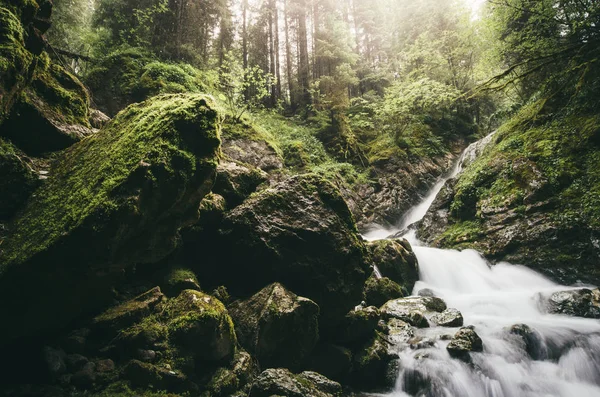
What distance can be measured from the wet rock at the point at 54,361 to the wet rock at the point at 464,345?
6.44m

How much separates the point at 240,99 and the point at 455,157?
14386 millimetres

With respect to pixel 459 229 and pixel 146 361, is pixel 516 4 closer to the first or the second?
pixel 459 229

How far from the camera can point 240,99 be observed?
14.0 metres

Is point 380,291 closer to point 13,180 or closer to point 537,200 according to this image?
point 537,200

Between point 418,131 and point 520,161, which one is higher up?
point 418,131

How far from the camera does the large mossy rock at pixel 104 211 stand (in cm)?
321

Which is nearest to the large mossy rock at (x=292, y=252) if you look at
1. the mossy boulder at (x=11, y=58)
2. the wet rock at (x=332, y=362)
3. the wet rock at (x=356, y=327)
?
the wet rock at (x=356, y=327)

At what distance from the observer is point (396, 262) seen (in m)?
9.89

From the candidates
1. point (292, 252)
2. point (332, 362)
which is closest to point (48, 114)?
point (292, 252)

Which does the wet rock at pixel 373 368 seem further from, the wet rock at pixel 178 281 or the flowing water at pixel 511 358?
the wet rock at pixel 178 281

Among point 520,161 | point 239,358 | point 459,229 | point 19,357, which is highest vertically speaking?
point 520,161

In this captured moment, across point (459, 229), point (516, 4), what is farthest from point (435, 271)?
point (516, 4)

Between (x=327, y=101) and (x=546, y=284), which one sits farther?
(x=327, y=101)

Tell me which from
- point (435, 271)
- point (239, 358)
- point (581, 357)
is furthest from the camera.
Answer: point (435, 271)
